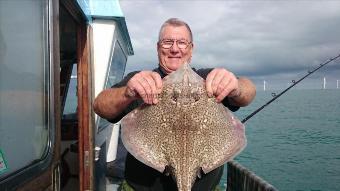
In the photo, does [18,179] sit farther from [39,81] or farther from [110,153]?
[110,153]

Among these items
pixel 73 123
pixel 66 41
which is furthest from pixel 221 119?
pixel 73 123

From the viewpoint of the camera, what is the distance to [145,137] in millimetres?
2555

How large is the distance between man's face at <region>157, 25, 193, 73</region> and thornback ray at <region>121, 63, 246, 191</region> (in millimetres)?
751

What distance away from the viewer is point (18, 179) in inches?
90.2

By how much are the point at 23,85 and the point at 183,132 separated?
3.55 feet

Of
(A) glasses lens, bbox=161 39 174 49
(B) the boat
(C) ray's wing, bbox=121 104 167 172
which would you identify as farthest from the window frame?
(A) glasses lens, bbox=161 39 174 49

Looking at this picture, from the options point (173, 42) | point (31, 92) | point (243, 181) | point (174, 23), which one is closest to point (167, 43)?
point (173, 42)

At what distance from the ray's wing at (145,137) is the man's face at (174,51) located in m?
0.75

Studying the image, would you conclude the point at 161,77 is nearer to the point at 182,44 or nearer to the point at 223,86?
the point at 182,44

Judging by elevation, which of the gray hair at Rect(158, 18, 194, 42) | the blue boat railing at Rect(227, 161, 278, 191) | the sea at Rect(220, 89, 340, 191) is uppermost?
the gray hair at Rect(158, 18, 194, 42)

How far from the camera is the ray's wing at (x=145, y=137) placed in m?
2.51

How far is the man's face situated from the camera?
3238mm

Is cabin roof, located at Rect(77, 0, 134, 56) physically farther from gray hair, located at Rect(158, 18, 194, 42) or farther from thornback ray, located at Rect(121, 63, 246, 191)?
thornback ray, located at Rect(121, 63, 246, 191)

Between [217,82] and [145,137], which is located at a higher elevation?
[217,82]
